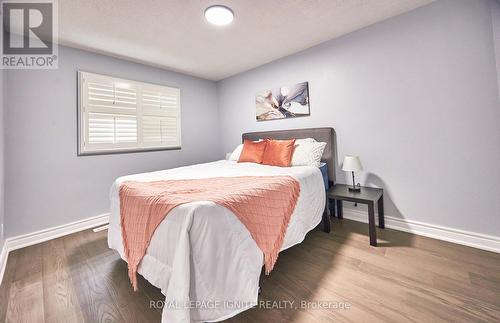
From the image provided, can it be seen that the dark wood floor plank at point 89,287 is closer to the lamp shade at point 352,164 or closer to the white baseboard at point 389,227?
the white baseboard at point 389,227

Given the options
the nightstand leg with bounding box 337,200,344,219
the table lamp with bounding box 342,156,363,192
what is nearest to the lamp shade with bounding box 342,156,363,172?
the table lamp with bounding box 342,156,363,192

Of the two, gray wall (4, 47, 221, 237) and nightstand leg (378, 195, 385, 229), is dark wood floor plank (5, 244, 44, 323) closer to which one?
gray wall (4, 47, 221, 237)

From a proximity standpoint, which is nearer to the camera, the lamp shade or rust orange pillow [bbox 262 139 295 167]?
the lamp shade

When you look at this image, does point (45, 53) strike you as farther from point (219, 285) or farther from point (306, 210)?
point (306, 210)

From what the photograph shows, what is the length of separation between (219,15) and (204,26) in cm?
33

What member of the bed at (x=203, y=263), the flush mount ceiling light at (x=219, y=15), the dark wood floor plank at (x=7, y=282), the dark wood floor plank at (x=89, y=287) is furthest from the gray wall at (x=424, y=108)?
the dark wood floor plank at (x=7, y=282)

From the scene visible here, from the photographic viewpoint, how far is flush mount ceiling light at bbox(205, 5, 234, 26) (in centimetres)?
200

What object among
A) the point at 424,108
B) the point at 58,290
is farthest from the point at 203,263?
the point at 424,108

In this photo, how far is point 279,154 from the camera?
275 centimetres

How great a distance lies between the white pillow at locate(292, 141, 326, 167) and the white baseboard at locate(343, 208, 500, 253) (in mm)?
918

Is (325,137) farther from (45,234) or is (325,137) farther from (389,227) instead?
(45,234)

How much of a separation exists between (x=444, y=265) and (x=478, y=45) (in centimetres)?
199

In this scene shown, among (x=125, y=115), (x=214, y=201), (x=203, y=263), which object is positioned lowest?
(x=203, y=263)

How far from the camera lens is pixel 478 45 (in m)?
1.89
